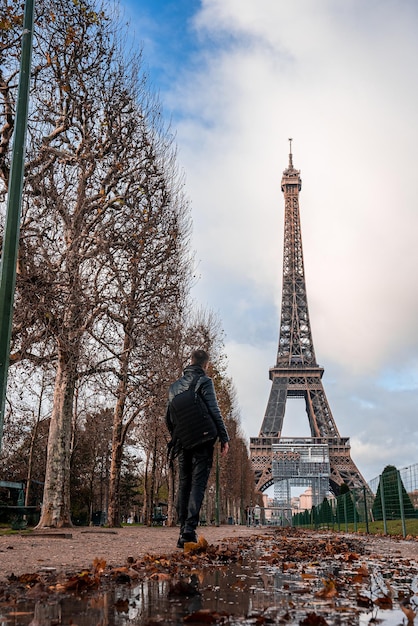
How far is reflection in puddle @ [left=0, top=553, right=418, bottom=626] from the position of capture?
2.42m

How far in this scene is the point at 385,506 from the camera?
13.5 meters

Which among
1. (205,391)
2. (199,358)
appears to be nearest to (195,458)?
(205,391)

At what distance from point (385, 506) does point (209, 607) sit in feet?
38.9

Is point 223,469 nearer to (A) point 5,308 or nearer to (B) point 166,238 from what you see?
(B) point 166,238

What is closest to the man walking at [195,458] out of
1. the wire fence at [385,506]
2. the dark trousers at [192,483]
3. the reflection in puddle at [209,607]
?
the dark trousers at [192,483]

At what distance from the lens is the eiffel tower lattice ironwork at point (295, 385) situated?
65.4m

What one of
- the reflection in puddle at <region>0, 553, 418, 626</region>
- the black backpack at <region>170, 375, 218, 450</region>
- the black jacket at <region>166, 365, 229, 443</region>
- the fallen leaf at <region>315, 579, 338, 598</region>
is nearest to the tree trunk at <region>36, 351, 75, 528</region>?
the black jacket at <region>166, 365, 229, 443</region>

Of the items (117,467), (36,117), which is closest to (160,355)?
(117,467)

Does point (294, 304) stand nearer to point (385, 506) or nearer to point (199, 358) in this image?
point (385, 506)

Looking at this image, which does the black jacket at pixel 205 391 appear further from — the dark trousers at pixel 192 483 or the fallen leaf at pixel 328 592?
the fallen leaf at pixel 328 592

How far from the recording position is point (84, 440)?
38.1 metres

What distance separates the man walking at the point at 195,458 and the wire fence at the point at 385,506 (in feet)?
17.6

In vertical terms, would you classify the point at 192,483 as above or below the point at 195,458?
below

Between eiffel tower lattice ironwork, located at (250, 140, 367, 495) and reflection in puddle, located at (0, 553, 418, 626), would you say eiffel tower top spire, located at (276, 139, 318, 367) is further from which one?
reflection in puddle, located at (0, 553, 418, 626)
